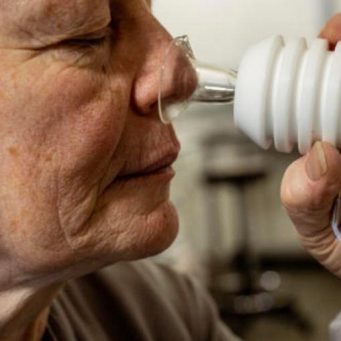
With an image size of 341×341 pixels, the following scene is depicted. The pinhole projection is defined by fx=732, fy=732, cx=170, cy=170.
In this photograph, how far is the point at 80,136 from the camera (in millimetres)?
662

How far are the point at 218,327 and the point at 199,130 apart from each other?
5.09ft

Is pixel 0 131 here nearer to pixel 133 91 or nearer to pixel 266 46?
pixel 133 91

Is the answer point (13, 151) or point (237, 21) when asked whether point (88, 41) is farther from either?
point (237, 21)

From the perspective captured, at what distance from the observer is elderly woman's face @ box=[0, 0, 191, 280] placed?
649 mm

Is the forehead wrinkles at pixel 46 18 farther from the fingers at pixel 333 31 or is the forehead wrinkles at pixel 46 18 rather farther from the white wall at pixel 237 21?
the white wall at pixel 237 21

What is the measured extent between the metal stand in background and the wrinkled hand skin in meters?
1.67

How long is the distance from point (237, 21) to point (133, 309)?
166 centimetres

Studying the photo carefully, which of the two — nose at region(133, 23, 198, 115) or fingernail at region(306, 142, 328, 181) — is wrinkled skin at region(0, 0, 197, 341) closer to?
nose at region(133, 23, 198, 115)

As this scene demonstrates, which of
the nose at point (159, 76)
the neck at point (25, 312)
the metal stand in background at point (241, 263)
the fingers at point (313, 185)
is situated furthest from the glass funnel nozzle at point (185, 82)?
the metal stand in background at point (241, 263)

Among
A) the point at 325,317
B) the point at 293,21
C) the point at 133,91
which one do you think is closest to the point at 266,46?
the point at 133,91

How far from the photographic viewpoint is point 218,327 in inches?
42.7

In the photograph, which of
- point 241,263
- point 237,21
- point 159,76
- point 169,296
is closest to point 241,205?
point 241,263

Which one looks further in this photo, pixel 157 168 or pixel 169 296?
pixel 169 296

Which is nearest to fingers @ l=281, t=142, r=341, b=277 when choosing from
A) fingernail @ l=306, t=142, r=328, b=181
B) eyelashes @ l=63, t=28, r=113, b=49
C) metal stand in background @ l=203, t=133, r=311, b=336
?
fingernail @ l=306, t=142, r=328, b=181
